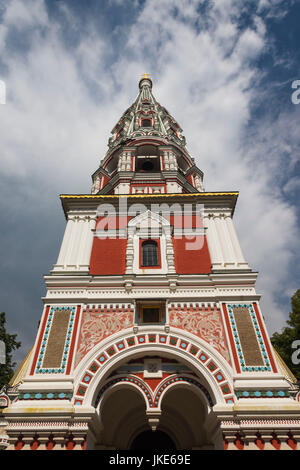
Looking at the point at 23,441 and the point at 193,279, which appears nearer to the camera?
the point at 23,441

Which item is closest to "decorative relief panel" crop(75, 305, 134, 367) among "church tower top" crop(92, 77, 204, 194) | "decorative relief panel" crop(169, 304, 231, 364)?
"decorative relief panel" crop(169, 304, 231, 364)

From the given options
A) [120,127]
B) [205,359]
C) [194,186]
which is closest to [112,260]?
[205,359]

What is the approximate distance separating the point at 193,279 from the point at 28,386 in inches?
214

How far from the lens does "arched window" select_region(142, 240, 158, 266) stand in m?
10.8

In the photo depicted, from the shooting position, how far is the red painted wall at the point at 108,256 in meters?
10.5

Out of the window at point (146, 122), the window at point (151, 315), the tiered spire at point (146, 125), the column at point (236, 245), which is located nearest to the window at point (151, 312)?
the window at point (151, 315)

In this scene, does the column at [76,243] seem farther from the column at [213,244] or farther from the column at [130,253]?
the column at [213,244]

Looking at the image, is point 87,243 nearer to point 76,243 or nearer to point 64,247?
point 76,243

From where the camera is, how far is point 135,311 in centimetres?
923

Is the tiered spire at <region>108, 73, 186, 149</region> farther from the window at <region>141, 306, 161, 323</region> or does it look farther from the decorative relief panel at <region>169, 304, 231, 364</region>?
the decorative relief panel at <region>169, 304, 231, 364</region>

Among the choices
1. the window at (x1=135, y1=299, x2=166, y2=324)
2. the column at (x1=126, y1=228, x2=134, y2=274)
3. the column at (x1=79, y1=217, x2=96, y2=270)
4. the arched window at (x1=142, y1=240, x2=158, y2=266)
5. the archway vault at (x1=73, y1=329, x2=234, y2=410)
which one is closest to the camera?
the archway vault at (x1=73, y1=329, x2=234, y2=410)

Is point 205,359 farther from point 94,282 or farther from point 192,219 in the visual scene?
point 192,219

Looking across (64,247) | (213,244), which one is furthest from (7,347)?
(213,244)

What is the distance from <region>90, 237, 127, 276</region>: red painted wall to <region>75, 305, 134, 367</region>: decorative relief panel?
4.59ft
